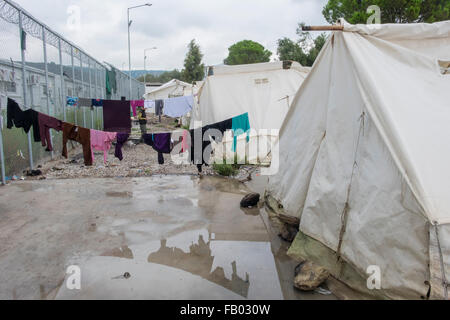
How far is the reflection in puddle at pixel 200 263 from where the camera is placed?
3.31 meters

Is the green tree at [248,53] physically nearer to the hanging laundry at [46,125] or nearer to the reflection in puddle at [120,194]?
the hanging laundry at [46,125]

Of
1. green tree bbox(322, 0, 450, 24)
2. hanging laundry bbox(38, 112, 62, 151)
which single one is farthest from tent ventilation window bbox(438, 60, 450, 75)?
green tree bbox(322, 0, 450, 24)

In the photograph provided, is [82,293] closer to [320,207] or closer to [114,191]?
[320,207]

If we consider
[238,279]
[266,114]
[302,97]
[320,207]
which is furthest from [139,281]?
[266,114]

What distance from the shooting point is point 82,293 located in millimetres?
3094

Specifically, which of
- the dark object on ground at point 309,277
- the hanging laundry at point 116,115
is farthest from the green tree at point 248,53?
the dark object on ground at point 309,277

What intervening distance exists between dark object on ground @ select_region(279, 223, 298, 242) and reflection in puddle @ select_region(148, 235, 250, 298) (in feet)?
3.16

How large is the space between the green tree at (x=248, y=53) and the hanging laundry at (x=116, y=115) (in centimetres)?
4590

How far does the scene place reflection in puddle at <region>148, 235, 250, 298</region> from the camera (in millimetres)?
3309

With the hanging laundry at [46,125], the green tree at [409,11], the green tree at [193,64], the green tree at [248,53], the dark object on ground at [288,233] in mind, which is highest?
the green tree at [248,53]

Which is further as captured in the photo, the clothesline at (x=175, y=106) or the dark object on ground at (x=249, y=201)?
the clothesline at (x=175, y=106)

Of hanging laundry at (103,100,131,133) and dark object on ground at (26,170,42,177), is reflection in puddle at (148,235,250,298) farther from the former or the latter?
hanging laundry at (103,100,131,133)
